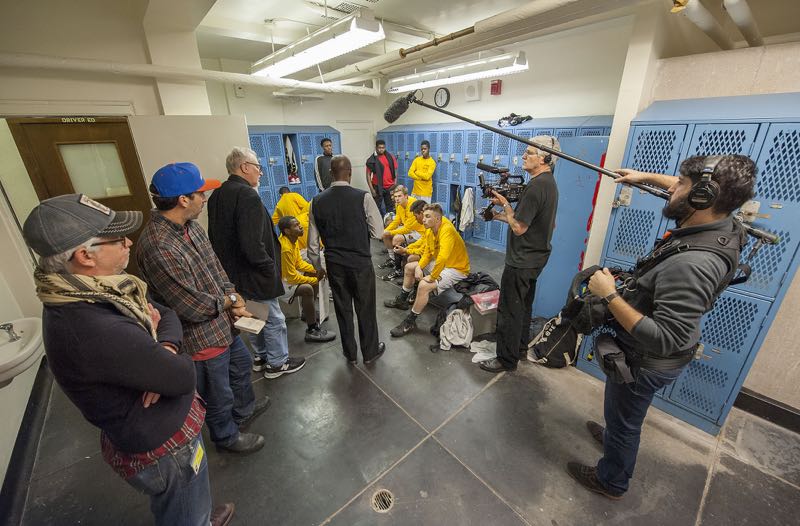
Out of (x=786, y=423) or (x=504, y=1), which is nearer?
(x=786, y=423)

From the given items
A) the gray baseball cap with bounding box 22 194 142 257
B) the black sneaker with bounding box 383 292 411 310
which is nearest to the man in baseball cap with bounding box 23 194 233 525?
the gray baseball cap with bounding box 22 194 142 257

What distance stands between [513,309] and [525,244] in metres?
0.52

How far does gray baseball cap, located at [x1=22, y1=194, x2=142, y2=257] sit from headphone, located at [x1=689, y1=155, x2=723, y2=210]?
74.0 inches

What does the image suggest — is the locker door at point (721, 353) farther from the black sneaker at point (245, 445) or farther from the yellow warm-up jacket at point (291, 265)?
the yellow warm-up jacket at point (291, 265)

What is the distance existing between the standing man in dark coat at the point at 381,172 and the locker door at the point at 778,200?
496cm

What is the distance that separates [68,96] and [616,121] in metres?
4.85

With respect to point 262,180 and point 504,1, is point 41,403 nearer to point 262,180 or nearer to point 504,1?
point 262,180

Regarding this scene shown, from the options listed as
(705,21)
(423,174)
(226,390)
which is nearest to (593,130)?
(705,21)

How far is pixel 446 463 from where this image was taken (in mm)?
1938

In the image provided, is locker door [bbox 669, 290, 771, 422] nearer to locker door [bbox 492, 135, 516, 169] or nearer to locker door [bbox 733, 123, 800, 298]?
locker door [bbox 733, 123, 800, 298]

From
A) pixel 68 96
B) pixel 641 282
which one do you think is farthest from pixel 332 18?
pixel 641 282

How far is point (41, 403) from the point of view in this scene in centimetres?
240

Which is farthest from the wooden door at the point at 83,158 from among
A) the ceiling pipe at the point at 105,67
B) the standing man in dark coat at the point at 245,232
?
the standing man in dark coat at the point at 245,232

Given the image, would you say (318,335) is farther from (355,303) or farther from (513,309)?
(513,309)
